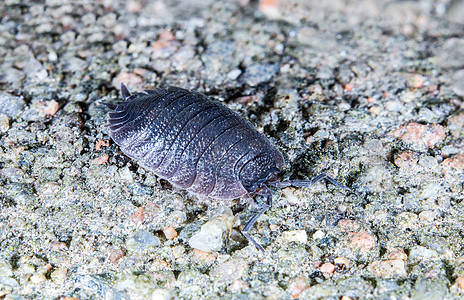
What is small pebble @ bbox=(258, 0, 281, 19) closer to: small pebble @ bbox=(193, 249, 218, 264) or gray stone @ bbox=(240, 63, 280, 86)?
gray stone @ bbox=(240, 63, 280, 86)

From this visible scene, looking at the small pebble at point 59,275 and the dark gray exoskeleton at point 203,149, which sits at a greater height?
the dark gray exoskeleton at point 203,149

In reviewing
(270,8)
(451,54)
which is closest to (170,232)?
(270,8)

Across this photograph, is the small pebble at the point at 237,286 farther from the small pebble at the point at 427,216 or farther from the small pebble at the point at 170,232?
the small pebble at the point at 427,216

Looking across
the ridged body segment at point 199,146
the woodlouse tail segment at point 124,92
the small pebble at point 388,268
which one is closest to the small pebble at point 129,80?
the woodlouse tail segment at point 124,92

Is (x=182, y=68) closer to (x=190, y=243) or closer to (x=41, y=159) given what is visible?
(x=41, y=159)

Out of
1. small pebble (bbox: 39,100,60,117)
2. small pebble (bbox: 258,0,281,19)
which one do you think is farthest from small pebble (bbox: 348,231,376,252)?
small pebble (bbox: 258,0,281,19)

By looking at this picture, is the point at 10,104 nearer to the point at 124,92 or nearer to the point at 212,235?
the point at 124,92

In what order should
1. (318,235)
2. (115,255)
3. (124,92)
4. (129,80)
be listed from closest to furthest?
(115,255), (318,235), (124,92), (129,80)
